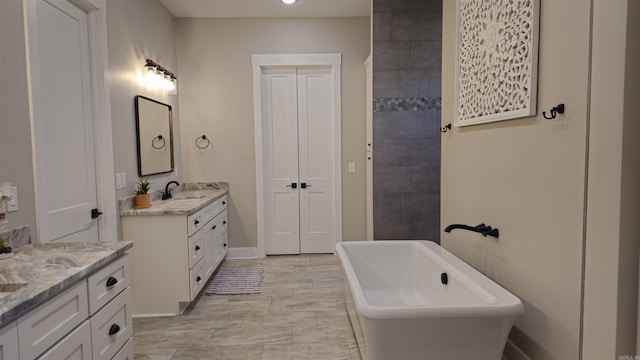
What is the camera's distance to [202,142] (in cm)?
451

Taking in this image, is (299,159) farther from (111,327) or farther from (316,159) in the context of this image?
(111,327)

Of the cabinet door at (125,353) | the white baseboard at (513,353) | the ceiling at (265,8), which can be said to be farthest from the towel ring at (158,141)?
the white baseboard at (513,353)

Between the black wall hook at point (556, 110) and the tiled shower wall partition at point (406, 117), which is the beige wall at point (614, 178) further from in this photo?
the tiled shower wall partition at point (406, 117)

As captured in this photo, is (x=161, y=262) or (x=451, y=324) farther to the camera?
(x=161, y=262)

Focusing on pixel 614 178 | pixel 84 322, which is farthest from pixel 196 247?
pixel 614 178

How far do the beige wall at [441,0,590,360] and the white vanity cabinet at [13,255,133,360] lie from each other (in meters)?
1.81

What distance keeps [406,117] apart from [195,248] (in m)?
2.46

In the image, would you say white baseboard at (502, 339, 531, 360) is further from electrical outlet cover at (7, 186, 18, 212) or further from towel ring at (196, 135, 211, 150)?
towel ring at (196, 135, 211, 150)

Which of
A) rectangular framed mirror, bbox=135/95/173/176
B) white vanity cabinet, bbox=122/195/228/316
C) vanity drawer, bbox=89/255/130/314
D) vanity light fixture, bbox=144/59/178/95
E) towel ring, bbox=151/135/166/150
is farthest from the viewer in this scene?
towel ring, bbox=151/135/166/150

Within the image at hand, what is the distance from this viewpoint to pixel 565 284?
1382 millimetres

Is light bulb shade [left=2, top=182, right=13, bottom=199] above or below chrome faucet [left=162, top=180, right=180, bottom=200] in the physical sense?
above

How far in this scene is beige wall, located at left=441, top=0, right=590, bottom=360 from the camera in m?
1.31

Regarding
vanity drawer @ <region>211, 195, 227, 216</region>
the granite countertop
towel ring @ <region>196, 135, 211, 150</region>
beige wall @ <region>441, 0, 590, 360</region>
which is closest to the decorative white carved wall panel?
beige wall @ <region>441, 0, 590, 360</region>

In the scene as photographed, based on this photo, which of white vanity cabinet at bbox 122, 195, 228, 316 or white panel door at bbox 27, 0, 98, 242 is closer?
white panel door at bbox 27, 0, 98, 242
